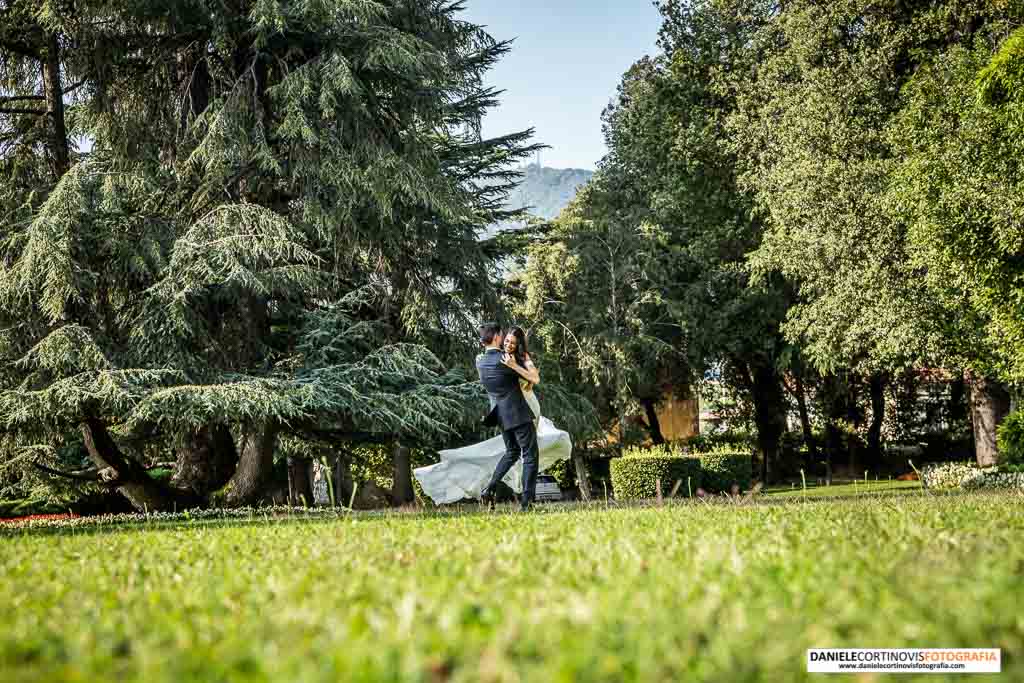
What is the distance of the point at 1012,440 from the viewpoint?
717 inches

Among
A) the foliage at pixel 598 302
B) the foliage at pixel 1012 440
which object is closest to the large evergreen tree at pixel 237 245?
the foliage at pixel 598 302

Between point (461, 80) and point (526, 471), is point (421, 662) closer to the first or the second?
point (526, 471)

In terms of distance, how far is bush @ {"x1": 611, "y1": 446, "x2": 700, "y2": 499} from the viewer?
62.9 feet

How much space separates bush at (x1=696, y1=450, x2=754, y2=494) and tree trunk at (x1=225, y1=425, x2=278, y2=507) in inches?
371

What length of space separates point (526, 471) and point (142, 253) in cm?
772

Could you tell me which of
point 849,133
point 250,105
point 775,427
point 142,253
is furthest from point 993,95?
point 775,427

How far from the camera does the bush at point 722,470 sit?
20.2m

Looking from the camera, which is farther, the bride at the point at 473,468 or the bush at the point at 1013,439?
the bush at the point at 1013,439

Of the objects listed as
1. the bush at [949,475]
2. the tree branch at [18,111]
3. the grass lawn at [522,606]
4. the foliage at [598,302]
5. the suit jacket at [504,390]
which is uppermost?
the tree branch at [18,111]

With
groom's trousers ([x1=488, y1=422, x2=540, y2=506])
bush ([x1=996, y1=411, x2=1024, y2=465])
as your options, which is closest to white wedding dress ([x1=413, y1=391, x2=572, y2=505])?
groom's trousers ([x1=488, y1=422, x2=540, y2=506])

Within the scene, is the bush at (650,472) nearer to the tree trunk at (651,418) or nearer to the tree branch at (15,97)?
the tree trunk at (651,418)

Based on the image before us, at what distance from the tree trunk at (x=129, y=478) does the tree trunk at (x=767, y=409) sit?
64.4 ft

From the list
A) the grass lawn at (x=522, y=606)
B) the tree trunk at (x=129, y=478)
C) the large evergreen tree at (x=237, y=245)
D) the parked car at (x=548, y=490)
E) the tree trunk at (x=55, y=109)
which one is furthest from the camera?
the parked car at (x=548, y=490)

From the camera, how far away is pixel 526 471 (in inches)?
355
